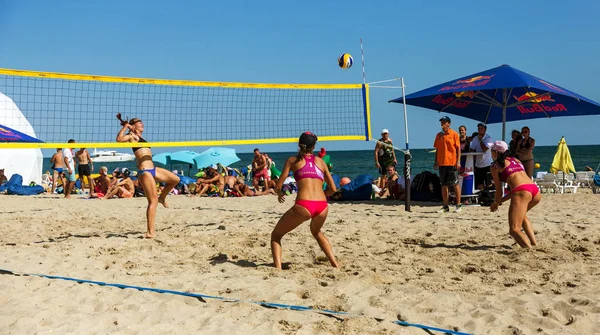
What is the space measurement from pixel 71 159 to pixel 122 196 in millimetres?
1359

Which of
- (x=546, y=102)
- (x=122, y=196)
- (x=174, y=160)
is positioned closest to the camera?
(x=546, y=102)

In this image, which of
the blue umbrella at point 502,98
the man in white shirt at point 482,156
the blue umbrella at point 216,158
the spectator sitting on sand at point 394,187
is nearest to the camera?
the blue umbrella at point 502,98

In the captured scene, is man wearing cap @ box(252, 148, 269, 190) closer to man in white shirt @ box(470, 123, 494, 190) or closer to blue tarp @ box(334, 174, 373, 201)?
blue tarp @ box(334, 174, 373, 201)

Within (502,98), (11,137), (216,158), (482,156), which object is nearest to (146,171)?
(482,156)

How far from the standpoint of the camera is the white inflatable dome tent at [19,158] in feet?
63.9

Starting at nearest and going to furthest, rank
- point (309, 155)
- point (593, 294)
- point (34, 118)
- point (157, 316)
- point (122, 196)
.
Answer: point (157, 316) < point (593, 294) < point (309, 155) < point (34, 118) < point (122, 196)

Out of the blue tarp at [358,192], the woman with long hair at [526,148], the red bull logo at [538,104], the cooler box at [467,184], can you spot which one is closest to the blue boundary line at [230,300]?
the cooler box at [467,184]

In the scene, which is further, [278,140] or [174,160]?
[174,160]

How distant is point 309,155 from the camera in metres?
4.69

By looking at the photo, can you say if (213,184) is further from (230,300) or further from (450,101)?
(230,300)

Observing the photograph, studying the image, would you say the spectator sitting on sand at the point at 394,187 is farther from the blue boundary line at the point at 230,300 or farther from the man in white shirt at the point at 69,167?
the blue boundary line at the point at 230,300

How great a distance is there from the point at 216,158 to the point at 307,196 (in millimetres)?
14529

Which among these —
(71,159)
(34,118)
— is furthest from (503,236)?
(71,159)

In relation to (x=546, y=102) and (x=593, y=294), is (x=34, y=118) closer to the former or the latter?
(x=593, y=294)
